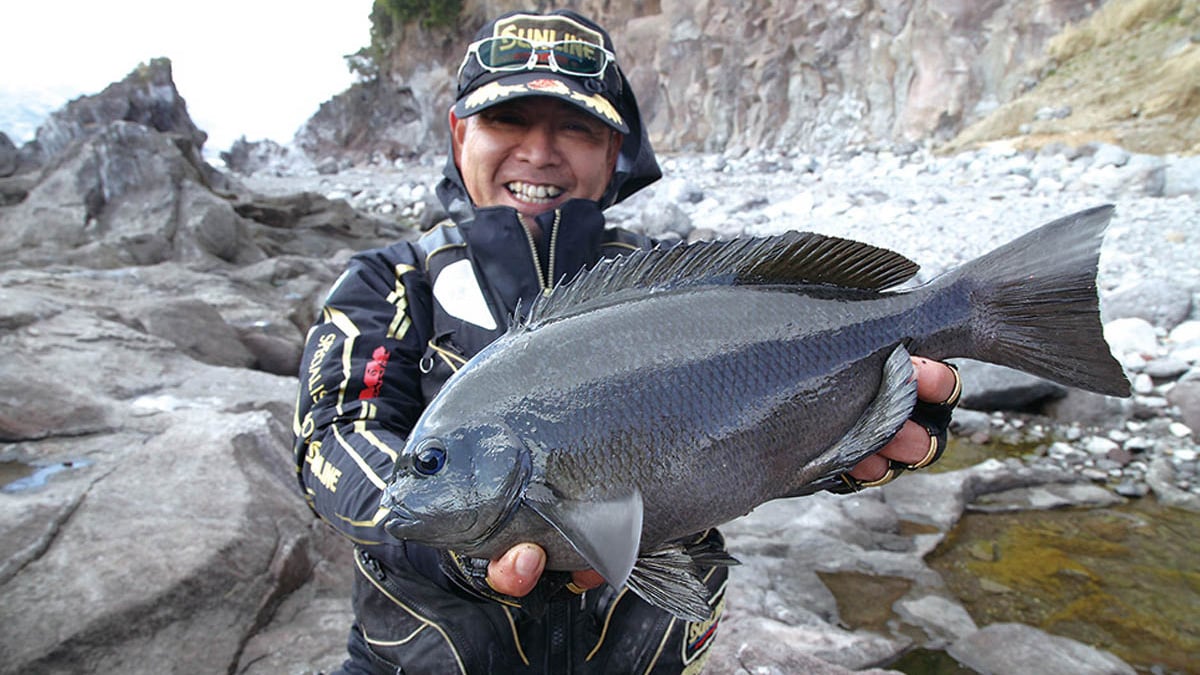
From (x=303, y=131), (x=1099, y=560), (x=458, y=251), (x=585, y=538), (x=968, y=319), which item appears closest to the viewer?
(x=585, y=538)

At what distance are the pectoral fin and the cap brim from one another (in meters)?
1.21

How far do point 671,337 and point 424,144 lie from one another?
1165 inches

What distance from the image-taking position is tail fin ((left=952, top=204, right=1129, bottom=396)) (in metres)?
1.55

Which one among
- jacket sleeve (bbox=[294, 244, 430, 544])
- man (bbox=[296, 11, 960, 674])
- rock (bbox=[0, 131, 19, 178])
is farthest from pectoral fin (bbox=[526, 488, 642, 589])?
rock (bbox=[0, 131, 19, 178])

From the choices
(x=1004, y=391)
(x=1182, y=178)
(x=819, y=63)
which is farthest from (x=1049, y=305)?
(x=819, y=63)

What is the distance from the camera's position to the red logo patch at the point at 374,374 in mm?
1984

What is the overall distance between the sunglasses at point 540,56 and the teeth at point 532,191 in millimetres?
334

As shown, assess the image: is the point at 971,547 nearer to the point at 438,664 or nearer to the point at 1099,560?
the point at 1099,560

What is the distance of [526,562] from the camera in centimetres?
133

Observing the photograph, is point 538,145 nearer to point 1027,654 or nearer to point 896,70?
point 1027,654

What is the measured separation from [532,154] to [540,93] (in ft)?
0.67

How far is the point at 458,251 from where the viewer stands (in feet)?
7.52

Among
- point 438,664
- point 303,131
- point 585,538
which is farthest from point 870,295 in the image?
point 303,131

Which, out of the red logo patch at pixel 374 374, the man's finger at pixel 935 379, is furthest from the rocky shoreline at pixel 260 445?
the man's finger at pixel 935 379
